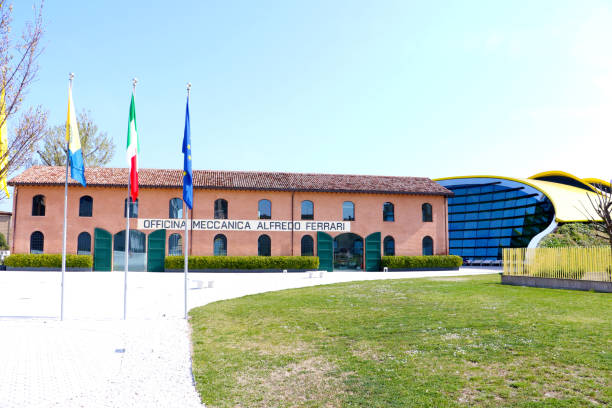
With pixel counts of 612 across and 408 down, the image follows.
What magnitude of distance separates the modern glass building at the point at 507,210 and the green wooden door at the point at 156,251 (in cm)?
2771

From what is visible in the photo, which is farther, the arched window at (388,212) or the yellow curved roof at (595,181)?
the yellow curved roof at (595,181)

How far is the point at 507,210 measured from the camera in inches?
1745

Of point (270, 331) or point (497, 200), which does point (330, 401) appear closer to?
point (270, 331)

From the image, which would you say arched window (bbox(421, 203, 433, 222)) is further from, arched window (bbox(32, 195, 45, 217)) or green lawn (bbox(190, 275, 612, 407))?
arched window (bbox(32, 195, 45, 217))

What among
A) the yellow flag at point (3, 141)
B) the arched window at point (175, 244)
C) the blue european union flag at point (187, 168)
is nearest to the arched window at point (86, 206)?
the arched window at point (175, 244)

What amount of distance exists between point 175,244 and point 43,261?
7.97 m

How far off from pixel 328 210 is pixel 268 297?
1784 cm

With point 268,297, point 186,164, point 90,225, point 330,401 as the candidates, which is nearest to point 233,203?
point 90,225

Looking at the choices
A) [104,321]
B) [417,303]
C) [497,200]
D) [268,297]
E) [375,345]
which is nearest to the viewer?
[375,345]

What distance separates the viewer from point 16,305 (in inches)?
532

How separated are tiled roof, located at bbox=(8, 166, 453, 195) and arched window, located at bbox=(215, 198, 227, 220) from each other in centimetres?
102

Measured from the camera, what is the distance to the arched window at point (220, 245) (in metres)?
31.2

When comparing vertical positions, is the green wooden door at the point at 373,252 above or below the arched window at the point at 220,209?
below

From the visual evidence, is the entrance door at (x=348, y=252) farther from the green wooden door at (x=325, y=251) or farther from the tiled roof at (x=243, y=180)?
the tiled roof at (x=243, y=180)
